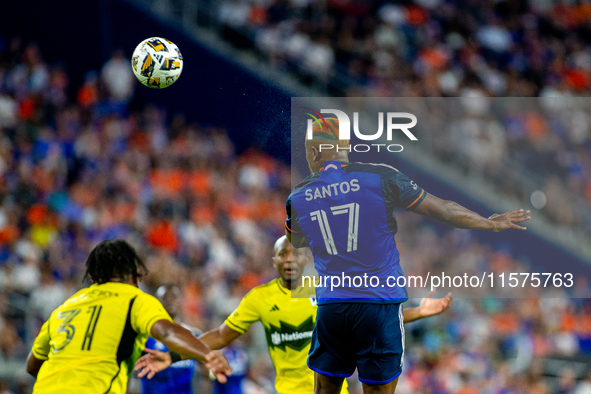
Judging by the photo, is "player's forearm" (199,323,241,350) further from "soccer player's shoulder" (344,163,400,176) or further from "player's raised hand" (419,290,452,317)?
"soccer player's shoulder" (344,163,400,176)

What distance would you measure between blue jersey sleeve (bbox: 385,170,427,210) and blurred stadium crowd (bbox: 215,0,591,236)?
36.8ft

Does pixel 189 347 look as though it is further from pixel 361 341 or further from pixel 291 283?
pixel 291 283

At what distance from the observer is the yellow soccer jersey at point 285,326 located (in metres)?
6.78

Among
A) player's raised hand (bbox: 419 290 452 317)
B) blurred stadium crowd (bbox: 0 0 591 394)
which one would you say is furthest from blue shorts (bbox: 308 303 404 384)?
blurred stadium crowd (bbox: 0 0 591 394)

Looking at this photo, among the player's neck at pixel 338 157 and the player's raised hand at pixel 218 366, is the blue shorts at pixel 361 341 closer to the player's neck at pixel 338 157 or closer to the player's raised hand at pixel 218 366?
the player's raised hand at pixel 218 366

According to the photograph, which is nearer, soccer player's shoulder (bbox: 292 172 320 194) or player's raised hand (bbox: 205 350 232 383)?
player's raised hand (bbox: 205 350 232 383)

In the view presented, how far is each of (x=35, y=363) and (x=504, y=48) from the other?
17429mm

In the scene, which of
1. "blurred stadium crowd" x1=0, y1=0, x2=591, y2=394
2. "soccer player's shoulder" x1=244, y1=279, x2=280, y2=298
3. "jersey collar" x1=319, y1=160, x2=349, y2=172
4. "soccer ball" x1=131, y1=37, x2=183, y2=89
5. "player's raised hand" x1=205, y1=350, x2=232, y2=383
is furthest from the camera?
"blurred stadium crowd" x1=0, y1=0, x2=591, y2=394

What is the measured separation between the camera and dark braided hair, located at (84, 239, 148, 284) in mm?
5852

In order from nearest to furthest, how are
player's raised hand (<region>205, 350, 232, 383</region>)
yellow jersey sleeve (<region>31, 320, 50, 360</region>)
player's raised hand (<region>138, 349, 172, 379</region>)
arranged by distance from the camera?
player's raised hand (<region>205, 350, 232, 383</region>) → player's raised hand (<region>138, 349, 172, 379</region>) → yellow jersey sleeve (<region>31, 320, 50, 360</region>)

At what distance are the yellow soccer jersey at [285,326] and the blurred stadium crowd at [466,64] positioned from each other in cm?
1011

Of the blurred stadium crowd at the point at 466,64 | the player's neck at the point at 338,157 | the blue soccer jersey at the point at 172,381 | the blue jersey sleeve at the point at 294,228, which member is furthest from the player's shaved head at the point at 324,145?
the blurred stadium crowd at the point at 466,64

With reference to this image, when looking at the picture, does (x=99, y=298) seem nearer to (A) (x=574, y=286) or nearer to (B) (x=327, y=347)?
(B) (x=327, y=347)

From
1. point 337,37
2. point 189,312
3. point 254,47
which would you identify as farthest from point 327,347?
point 337,37
